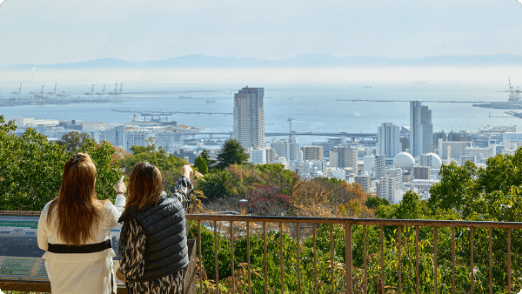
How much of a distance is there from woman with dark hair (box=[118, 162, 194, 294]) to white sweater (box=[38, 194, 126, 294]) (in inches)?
3.1

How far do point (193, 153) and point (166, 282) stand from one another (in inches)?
3153

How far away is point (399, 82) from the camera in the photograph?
486 ft

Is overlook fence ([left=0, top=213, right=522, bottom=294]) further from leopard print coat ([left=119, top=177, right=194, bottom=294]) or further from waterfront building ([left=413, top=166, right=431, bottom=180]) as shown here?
waterfront building ([left=413, top=166, right=431, bottom=180])

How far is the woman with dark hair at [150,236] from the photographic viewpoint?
1.82 m

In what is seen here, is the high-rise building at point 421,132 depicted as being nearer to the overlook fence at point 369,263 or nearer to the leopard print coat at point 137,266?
the overlook fence at point 369,263

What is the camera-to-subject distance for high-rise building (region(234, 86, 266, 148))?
108m

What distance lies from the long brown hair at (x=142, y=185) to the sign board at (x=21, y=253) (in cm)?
80

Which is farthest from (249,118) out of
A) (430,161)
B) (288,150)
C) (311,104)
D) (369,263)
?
(369,263)

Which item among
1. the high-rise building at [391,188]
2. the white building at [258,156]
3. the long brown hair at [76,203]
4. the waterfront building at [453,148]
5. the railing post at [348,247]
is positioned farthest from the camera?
the white building at [258,156]

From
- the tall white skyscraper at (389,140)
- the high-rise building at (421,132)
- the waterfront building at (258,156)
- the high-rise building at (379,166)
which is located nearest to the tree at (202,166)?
the high-rise building at (379,166)

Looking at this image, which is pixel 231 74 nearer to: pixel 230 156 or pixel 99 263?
pixel 230 156

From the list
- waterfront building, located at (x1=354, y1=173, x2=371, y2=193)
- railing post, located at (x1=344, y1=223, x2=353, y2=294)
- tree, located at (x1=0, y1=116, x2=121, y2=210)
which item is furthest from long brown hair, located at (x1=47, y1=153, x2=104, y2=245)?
waterfront building, located at (x1=354, y1=173, x2=371, y2=193)

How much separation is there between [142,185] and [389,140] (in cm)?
9609

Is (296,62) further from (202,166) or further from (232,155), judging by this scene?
(202,166)
